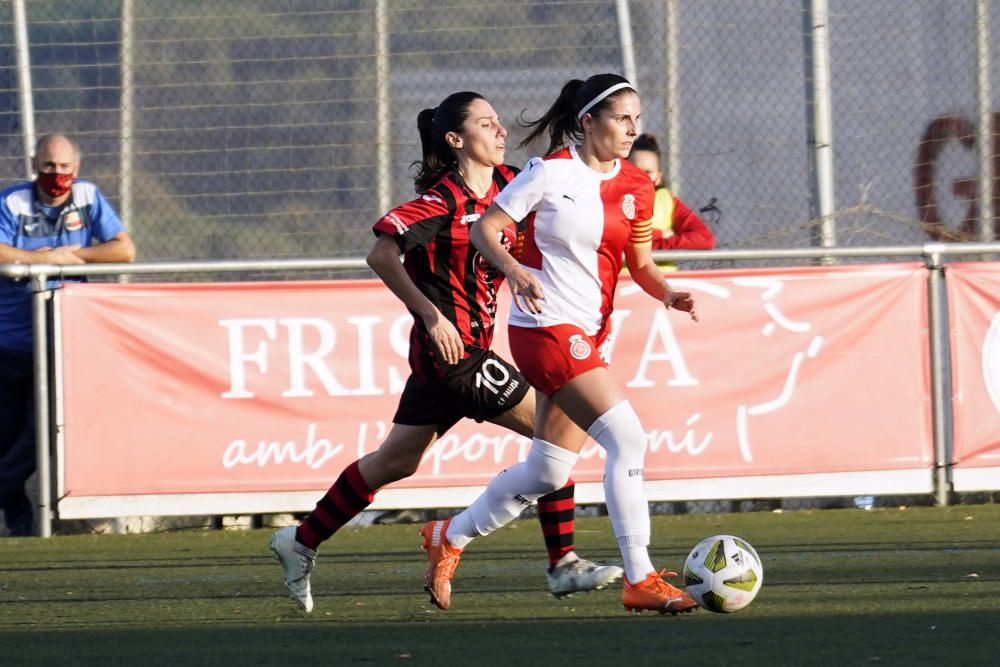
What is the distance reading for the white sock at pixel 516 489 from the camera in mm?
5910

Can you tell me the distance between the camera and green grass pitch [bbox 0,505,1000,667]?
4926mm

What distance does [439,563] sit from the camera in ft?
19.7

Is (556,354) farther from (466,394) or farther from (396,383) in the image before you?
(396,383)

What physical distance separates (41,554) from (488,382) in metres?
3.32

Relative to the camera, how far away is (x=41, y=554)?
8.46 meters

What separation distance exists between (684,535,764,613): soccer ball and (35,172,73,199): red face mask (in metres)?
4.95

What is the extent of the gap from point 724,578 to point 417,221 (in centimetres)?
158

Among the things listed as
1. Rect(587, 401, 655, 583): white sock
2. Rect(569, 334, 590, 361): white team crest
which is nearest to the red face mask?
Rect(569, 334, 590, 361): white team crest

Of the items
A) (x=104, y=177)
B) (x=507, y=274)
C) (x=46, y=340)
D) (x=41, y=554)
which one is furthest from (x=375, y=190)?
(x=507, y=274)

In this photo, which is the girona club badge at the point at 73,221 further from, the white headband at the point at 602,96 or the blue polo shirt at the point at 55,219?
the white headband at the point at 602,96

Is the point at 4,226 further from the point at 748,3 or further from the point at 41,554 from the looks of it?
the point at 748,3

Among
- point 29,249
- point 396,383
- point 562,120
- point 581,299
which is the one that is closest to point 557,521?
point 581,299

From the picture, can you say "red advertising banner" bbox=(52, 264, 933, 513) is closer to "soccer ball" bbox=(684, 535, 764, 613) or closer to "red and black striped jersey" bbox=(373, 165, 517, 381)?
"red and black striped jersey" bbox=(373, 165, 517, 381)

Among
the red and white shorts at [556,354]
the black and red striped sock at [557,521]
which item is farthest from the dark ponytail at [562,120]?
the black and red striped sock at [557,521]
